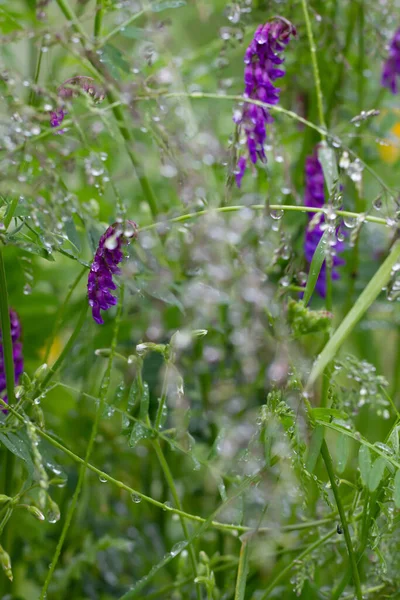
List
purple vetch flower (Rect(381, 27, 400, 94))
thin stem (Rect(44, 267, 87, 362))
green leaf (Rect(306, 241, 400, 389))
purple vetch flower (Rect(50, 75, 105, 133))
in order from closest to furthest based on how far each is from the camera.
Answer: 1. green leaf (Rect(306, 241, 400, 389))
2. purple vetch flower (Rect(50, 75, 105, 133))
3. thin stem (Rect(44, 267, 87, 362))
4. purple vetch flower (Rect(381, 27, 400, 94))

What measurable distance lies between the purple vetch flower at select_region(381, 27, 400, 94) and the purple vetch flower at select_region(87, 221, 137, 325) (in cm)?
57

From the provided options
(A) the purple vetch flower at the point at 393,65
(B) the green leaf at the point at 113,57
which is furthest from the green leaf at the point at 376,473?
(A) the purple vetch flower at the point at 393,65

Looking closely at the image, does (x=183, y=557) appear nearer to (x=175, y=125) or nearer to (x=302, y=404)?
(x=302, y=404)

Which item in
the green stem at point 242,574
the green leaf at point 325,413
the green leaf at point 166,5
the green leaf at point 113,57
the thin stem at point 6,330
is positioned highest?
the green leaf at point 166,5

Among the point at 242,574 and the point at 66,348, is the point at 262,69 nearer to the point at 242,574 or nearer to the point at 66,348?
the point at 66,348

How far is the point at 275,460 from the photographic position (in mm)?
582

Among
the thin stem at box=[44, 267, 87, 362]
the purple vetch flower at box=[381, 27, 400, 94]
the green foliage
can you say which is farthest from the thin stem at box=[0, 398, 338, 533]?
the purple vetch flower at box=[381, 27, 400, 94]

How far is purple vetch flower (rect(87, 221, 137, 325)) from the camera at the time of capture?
1.89ft

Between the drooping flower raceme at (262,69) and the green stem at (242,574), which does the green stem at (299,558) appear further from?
the drooping flower raceme at (262,69)

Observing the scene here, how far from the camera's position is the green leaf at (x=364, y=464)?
54 centimetres

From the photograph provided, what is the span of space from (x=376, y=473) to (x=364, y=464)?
1 cm

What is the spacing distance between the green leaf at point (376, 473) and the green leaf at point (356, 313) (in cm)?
8

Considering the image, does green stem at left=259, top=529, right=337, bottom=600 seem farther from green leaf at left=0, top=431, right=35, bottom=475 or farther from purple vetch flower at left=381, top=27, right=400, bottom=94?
purple vetch flower at left=381, top=27, right=400, bottom=94

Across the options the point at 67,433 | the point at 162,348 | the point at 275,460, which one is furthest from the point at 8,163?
the point at 67,433
